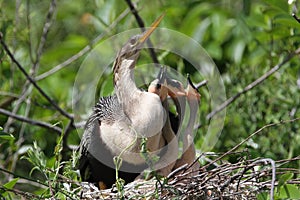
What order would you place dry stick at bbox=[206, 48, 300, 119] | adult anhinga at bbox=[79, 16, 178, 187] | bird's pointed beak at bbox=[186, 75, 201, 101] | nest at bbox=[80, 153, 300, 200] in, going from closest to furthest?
1. nest at bbox=[80, 153, 300, 200]
2. adult anhinga at bbox=[79, 16, 178, 187]
3. bird's pointed beak at bbox=[186, 75, 201, 101]
4. dry stick at bbox=[206, 48, 300, 119]

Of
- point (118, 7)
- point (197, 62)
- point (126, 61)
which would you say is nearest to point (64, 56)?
point (118, 7)

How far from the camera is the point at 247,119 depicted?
6027 millimetres

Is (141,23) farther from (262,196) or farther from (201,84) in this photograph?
(262,196)

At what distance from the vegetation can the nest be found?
51cm

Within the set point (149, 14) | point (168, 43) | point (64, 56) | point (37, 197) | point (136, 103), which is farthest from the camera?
point (64, 56)

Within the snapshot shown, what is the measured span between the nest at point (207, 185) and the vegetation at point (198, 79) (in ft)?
1.67

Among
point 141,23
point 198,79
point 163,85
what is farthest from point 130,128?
point 198,79

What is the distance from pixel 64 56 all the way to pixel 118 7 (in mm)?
703

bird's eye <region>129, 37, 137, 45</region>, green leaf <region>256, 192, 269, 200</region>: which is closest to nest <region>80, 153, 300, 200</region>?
green leaf <region>256, 192, 269, 200</region>

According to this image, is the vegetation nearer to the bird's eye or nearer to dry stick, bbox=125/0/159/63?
dry stick, bbox=125/0/159/63

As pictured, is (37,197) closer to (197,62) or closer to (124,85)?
(124,85)

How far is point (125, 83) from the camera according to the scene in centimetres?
478

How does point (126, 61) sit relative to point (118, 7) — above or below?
below

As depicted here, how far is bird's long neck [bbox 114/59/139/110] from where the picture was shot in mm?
4719
